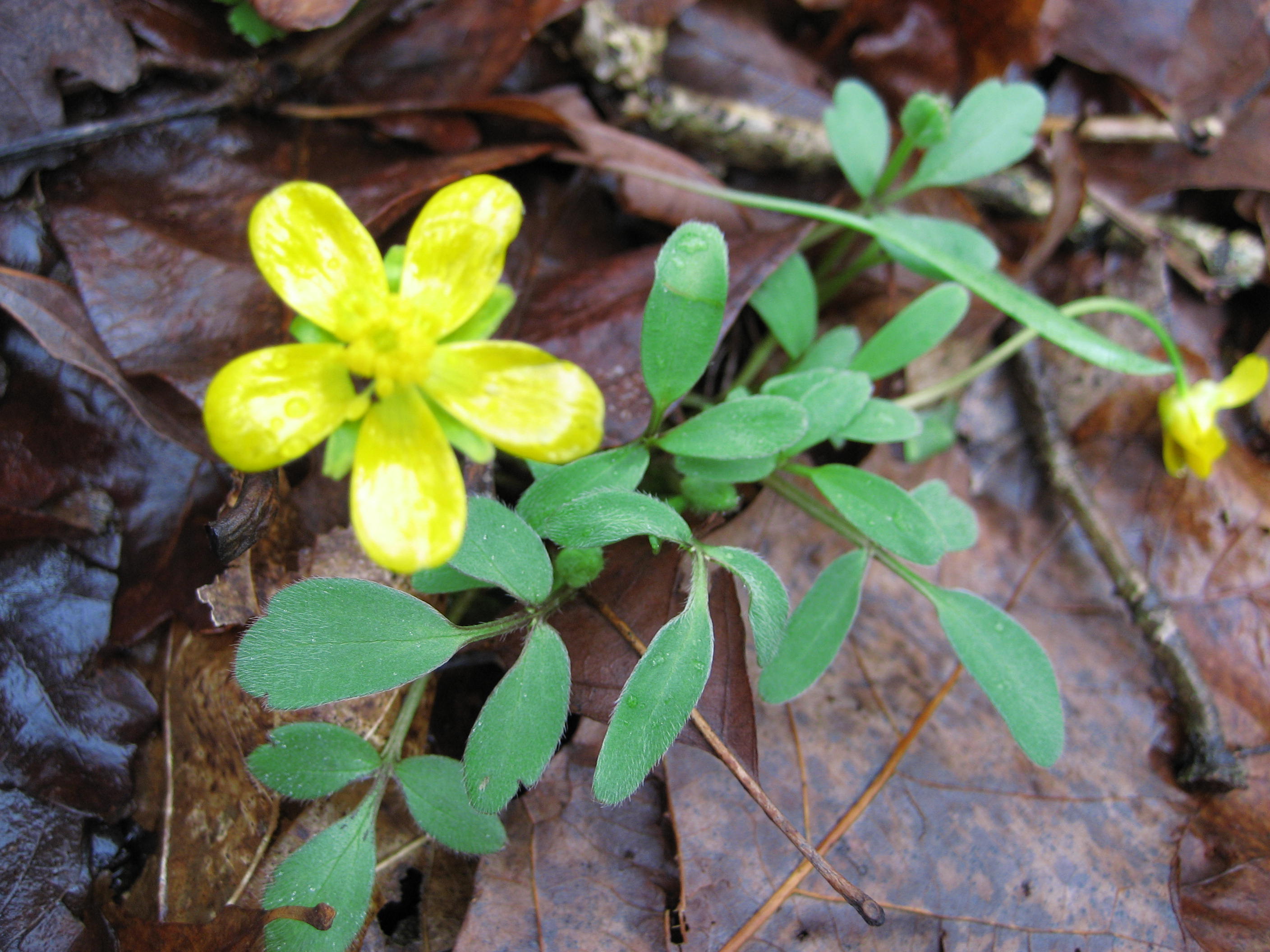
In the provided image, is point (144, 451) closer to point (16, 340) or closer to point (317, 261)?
point (16, 340)

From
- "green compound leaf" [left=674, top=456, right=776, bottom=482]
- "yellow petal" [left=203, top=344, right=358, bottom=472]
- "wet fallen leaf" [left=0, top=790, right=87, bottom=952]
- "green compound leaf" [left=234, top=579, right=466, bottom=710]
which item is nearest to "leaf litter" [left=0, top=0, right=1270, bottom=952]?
"wet fallen leaf" [left=0, top=790, right=87, bottom=952]

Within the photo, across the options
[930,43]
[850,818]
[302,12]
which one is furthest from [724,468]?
[930,43]

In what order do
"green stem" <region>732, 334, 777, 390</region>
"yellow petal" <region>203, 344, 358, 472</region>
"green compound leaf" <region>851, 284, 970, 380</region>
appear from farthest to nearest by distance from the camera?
1. "green stem" <region>732, 334, 777, 390</region>
2. "green compound leaf" <region>851, 284, 970, 380</region>
3. "yellow petal" <region>203, 344, 358, 472</region>

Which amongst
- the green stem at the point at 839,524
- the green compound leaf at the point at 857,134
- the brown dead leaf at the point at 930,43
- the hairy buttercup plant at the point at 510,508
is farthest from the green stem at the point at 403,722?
the brown dead leaf at the point at 930,43

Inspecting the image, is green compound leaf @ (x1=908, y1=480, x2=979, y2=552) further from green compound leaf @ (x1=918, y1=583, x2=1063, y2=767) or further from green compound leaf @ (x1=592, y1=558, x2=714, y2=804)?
green compound leaf @ (x1=592, y1=558, x2=714, y2=804)

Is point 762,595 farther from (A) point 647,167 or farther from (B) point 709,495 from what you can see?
(A) point 647,167

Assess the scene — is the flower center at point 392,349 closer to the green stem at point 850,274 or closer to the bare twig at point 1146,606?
the green stem at point 850,274

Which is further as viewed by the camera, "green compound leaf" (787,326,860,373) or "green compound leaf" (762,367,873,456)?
"green compound leaf" (787,326,860,373)
